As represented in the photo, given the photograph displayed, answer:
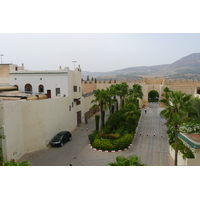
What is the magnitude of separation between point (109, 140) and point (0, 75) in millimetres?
17047

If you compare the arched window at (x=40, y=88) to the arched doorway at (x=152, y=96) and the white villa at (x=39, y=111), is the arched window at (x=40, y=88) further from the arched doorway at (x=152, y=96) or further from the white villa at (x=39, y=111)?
the arched doorway at (x=152, y=96)

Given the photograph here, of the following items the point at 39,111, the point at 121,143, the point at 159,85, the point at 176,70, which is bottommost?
the point at 121,143

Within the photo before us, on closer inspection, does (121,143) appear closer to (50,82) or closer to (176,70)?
(50,82)

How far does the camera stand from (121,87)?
23.6 m

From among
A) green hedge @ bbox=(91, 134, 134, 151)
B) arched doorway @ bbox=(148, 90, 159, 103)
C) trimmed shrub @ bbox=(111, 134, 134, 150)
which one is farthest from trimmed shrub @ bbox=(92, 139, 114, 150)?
arched doorway @ bbox=(148, 90, 159, 103)

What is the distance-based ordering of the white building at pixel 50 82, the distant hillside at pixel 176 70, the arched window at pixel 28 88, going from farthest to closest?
the distant hillside at pixel 176 70 < the arched window at pixel 28 88 < the white building at pixel 50 82

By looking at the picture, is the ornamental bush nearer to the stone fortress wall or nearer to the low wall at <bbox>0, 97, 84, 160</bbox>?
the low wall at <bbox>0, 97, 84, 160</bbox>

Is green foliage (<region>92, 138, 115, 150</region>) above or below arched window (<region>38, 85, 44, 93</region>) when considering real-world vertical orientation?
below

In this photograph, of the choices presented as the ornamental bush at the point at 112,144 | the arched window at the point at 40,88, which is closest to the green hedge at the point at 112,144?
the ornamental bush at the point at 112,144

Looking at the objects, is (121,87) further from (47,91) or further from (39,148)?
(39,148)

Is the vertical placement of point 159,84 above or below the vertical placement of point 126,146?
above

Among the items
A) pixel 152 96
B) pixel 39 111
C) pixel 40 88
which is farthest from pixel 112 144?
pixel 152 96

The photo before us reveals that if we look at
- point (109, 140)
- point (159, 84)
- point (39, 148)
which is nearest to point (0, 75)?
point (39, 148)

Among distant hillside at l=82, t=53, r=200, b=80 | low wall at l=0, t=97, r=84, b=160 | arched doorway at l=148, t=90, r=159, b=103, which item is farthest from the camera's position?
distant hillside at l=82, t=53, r=200, b=80
